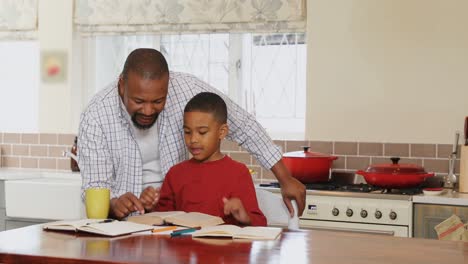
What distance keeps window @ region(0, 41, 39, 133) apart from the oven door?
232 cm

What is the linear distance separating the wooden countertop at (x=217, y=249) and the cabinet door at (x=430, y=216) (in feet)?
4.96

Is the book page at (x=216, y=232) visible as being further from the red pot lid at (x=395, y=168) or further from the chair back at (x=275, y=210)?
the red pot lid at (x=395, y=168)

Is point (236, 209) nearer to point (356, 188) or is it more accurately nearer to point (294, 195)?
point (294, 195)

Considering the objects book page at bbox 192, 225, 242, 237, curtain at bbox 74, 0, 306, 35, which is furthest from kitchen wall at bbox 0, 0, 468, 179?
book page at bbox 192, 225, 242, 237

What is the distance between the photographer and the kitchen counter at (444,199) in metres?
3.64

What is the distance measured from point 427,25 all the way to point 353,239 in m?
2.34

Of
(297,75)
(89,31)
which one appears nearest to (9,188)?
(89,31)

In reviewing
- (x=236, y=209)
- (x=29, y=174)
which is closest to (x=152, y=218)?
(x=236, y=209)

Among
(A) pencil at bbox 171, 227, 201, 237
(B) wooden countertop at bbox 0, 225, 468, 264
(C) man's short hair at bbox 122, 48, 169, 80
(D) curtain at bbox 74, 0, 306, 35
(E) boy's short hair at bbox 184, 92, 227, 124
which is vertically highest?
(D) curtain at bbox 74, 0, 306, 35

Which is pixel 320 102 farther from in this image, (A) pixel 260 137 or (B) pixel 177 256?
(B) pixel 177 256

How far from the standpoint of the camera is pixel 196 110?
2645 mm

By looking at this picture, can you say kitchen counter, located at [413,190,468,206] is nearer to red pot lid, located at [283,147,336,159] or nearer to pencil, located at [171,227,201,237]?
red pot lid, located at [283,147,336,159]

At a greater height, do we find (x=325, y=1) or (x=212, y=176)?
(x=325, y=1)

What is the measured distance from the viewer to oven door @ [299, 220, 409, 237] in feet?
12.3
